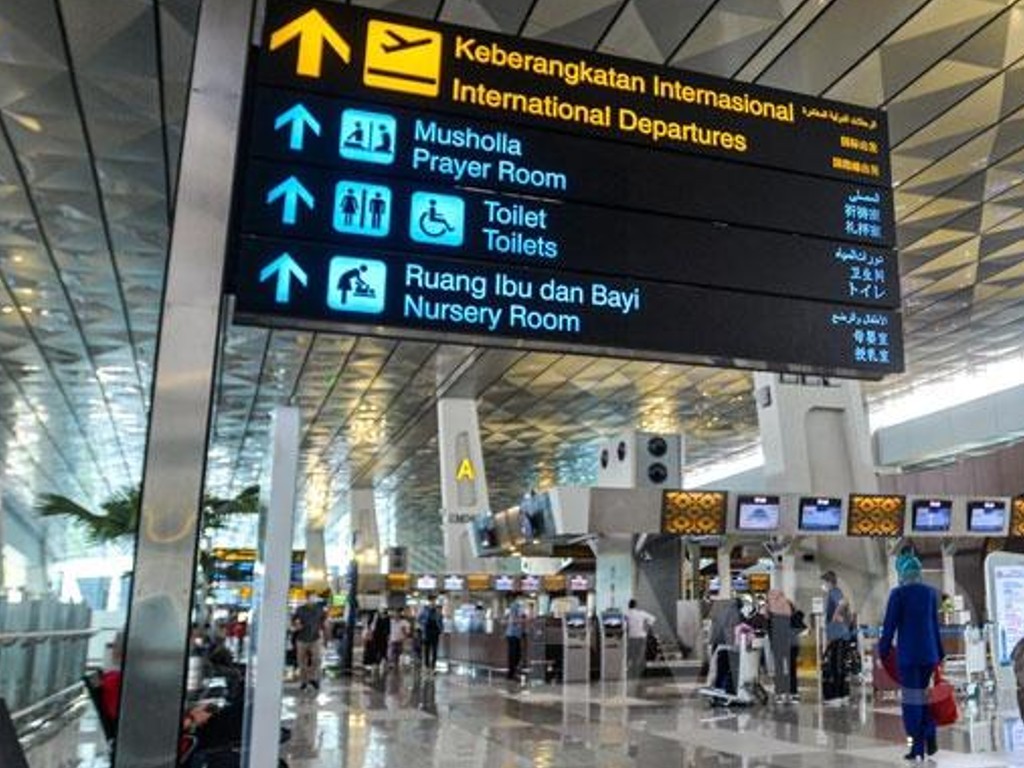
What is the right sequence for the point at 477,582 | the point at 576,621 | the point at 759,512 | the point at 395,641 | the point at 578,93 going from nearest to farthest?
the point at 578,93 → the point at 759,512 → the point at 576,621 → the point at 395,641 → the point at 477,582

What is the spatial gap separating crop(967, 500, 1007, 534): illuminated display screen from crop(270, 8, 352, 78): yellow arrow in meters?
19.2

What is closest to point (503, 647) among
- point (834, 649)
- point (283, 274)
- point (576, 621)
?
point (576, 621)

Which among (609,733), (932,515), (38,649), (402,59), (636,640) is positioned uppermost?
(402,59)

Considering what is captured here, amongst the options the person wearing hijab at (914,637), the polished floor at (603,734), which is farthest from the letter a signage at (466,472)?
the person wearing hijab at (914,637)

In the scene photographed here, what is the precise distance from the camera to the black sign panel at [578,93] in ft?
15.2

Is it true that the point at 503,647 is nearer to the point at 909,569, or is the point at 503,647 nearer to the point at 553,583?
the point at 553,583

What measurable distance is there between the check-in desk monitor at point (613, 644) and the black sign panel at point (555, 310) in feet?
51.7

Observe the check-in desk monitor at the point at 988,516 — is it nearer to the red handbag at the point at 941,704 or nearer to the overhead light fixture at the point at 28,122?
the red handbag at the point at 941,704

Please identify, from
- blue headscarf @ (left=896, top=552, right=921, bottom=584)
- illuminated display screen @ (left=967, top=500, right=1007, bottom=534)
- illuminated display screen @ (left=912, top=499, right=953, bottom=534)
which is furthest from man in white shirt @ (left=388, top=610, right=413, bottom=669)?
blue headscarf @ (left=896, top=552, right=921, bottom=584)

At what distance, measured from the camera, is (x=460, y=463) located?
29.2 metres

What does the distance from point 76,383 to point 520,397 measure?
12150 millimetres

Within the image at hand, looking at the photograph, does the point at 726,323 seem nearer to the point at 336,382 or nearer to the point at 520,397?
the point at 336,382

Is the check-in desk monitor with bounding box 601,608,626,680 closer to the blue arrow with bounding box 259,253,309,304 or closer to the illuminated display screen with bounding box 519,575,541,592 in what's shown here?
the illuminated display screen with bounding box 519,575,541,592

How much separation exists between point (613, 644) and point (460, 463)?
10050 millimetres
